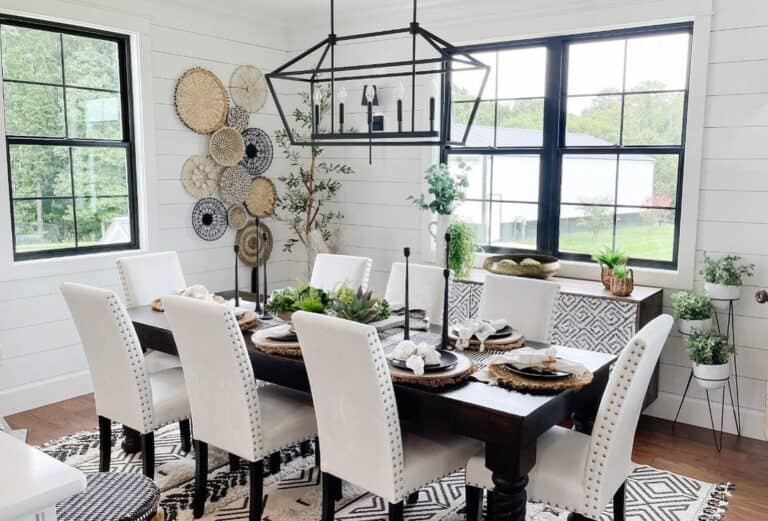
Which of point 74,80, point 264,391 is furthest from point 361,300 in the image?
point 74,80

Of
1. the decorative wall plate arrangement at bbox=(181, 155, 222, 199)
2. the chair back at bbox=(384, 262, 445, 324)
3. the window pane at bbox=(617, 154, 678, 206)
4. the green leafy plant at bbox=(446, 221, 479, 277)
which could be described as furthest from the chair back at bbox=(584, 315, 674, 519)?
the decorative wall plate arrangement at bbox=(181, 155, 222, 199)

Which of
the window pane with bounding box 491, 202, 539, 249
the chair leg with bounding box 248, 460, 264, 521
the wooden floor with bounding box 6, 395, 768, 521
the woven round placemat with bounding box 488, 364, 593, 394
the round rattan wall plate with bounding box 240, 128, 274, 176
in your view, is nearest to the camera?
the woven round placemat with bounding box 488, 364, 593, 394

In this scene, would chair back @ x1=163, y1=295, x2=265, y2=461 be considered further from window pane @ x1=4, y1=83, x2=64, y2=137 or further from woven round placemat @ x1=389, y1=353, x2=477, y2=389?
window pane @ x1=4, y1=83, x2=64, y2=137

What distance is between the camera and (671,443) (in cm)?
369

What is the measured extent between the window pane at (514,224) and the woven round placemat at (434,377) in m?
2.29

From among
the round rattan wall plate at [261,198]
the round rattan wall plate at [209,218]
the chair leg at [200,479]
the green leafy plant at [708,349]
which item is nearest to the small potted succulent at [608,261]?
the green leafy plant at [708,349]

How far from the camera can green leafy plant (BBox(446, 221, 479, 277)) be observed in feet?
14.2

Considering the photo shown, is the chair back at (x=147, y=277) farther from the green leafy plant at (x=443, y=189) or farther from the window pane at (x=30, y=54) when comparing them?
the green leafy plant at (x=443, y=189)

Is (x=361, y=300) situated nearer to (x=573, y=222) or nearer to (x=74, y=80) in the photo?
(x=573, y=222)

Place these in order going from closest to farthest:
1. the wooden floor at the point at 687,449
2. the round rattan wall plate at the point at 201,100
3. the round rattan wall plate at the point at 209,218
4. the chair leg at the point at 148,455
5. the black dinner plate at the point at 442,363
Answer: the black dinner plate at the point at 442,363 < the chair leg at the point at 148,455 < the wooden floor at the point at 687,449 < the round rattan wall plate at the point at 201,100 < the round rattan wall plate at the point at 209,218

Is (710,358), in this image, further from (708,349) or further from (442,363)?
(442,363)

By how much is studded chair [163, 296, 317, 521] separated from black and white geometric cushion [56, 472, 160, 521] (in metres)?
0.66

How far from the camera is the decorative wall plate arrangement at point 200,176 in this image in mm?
4852

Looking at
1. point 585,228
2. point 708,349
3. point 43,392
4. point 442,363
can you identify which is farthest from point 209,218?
point 708,349
